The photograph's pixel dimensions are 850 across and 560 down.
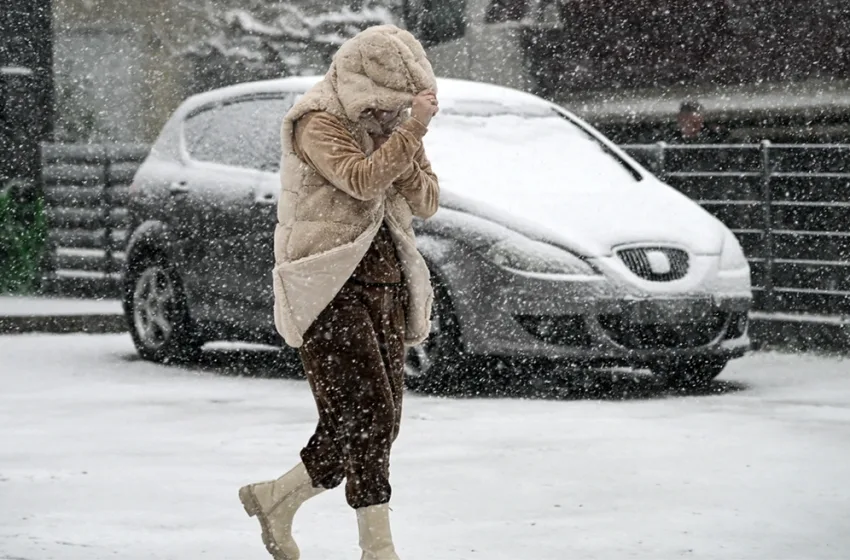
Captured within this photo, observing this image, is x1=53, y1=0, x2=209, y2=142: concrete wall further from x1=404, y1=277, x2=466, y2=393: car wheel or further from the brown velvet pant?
the brown velvet pant

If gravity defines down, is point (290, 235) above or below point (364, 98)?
below

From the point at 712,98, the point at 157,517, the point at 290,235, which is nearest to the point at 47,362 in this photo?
the point at 157,517

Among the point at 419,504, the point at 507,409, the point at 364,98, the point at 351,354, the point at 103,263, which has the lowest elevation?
the point at 103,263

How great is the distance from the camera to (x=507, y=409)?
994 cm

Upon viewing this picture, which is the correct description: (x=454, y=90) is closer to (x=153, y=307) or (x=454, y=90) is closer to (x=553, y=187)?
(x=553, y=187)

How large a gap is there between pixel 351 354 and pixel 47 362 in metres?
6.70

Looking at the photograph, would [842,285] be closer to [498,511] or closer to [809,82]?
→ [809,82]

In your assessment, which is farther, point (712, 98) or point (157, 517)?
point (712, 98)

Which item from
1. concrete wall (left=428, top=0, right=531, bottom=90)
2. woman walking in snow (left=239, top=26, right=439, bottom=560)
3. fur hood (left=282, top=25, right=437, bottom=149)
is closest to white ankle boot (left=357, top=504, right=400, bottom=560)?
woman walking in snow (left=239, top=26, right=439, bottom=560)

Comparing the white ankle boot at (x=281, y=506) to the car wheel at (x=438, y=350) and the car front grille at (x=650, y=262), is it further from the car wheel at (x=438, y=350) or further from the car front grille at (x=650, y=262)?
the car front grille at (x=650, y=262)

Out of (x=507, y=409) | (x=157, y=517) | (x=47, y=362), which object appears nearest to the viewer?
(x=157, y=517)

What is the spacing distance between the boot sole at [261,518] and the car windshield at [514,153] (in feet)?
14.5

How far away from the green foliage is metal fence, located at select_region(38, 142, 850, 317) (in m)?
0.18

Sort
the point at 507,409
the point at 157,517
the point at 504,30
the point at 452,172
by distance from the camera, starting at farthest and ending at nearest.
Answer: the point at 504,30, the point at 452,172, the point at 507,409, the point at 157,517
